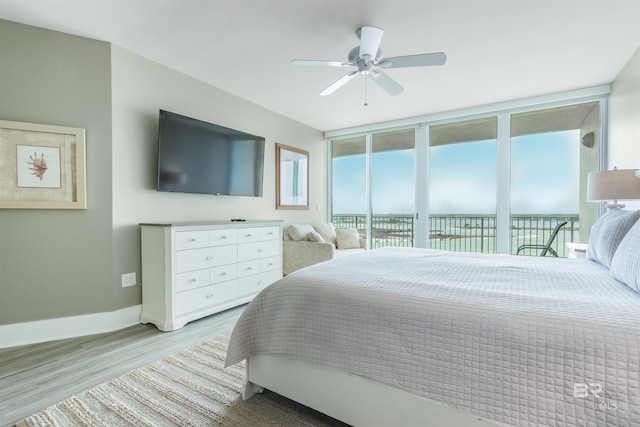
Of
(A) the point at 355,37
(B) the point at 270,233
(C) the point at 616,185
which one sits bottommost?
(B) the point at 270,233

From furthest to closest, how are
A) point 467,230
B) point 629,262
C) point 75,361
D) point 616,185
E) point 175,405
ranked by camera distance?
point 467,230
point 616,185
point 75,361
point 175,405
point 629,262

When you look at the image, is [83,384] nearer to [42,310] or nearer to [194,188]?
[42,310]

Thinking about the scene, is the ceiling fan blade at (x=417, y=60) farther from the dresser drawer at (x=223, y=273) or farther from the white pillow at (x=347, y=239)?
the white pillow at (x=347, y=239)

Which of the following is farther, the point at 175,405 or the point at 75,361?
the point at 75,361

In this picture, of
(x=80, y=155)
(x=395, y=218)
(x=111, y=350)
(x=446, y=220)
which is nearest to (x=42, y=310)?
(x=111, y=350)

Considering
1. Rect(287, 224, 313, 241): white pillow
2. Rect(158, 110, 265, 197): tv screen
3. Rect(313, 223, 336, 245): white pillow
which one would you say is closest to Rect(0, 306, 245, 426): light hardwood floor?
Rect(158, 110, 265, 197): tv screen

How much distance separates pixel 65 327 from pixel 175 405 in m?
1.54

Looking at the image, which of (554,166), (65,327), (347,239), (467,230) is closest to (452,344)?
(65,327)

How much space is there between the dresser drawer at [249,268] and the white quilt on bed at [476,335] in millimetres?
1592

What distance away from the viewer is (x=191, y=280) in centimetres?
262

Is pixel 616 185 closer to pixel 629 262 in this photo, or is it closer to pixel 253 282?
pixel 629 262

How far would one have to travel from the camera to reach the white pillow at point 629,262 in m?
1.18

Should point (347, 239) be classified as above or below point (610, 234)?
below

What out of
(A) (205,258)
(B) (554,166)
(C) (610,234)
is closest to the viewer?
(C) (610,234)
